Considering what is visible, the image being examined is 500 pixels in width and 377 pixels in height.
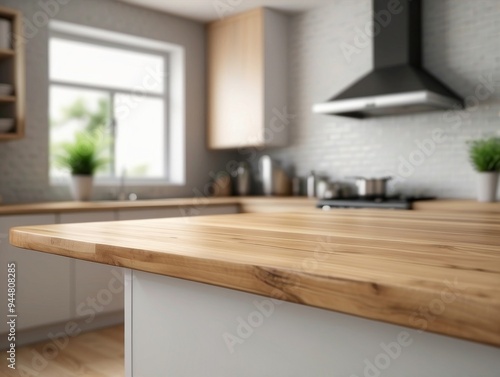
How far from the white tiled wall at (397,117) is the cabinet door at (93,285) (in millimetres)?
2162

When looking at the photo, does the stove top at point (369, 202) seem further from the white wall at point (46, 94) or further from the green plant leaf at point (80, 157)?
the green plant leaf at point (80, 157)

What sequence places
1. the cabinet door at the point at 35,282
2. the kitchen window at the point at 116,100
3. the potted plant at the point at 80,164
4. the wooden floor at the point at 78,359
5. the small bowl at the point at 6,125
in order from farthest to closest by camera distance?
1. the kitchen window at the point at 116,100
2. the potted plant at the point at 80,164
3. the small bowl at the point at 6,125
4. the cabinet door at the point at 35,282
5. the wooden floor at the point at 78,359

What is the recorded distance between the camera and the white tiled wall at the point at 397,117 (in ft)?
12.8

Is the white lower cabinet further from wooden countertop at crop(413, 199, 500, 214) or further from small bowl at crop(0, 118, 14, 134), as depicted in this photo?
wooden countertop at crop(413, 199, 500, 214)

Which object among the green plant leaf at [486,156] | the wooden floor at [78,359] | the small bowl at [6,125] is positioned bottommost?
the wooden floor at [78,359]

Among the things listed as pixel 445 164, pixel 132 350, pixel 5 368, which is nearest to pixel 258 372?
pixel 132 350

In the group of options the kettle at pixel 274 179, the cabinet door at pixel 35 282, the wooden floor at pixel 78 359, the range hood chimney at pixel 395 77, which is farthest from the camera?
the kettle at pixel 274 179

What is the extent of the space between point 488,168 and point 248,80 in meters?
2.33

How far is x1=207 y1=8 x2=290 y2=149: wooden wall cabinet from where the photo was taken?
4.83m

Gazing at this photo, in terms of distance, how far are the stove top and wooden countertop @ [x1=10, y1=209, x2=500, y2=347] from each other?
2144 millimetres

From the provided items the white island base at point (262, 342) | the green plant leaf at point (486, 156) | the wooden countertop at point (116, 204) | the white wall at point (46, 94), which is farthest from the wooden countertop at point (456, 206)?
the white island base at point (262, 342)

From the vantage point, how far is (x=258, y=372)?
969mm

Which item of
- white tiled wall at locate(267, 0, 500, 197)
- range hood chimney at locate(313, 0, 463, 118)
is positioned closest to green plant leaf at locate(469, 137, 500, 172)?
white tiled wall at locate(267, 0, 500, 197)

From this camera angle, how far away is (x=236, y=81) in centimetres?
502
